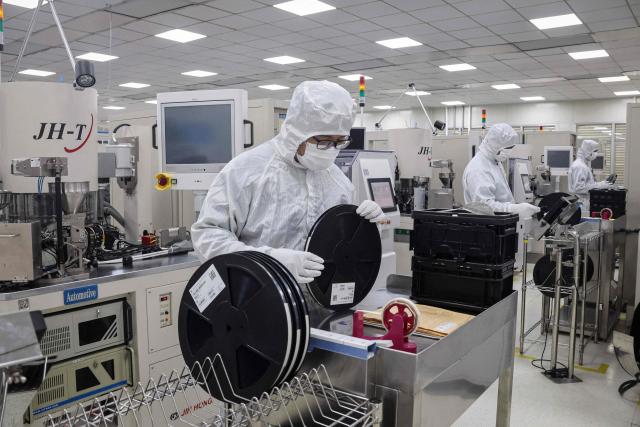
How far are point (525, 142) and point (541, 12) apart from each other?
251cm

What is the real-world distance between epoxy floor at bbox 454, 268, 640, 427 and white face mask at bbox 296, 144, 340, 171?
1.69 m

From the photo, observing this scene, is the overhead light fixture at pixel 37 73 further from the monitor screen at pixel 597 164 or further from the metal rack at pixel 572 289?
the monitor screen at pixel 597 164

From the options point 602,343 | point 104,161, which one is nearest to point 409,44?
point 602,343

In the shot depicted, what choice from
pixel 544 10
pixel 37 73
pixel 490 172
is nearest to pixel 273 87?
pixel 37 73

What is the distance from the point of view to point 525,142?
7.88m

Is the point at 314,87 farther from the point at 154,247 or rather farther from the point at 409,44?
the point at 409,44

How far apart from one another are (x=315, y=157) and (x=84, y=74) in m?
1.14

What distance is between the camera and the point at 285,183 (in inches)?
66.5

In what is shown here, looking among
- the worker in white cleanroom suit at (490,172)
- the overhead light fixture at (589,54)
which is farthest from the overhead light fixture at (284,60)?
the worker in white cleanroom suit at (490,172)

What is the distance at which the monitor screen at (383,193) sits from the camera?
2.99m

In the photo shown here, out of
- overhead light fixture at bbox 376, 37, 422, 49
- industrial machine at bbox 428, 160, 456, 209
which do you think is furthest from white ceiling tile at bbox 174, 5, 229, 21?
industrial machine at bbox 428, 160, 456, 209

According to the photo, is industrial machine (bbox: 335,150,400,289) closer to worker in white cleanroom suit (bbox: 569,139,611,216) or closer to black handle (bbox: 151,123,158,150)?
black handle (bbox: 151,123,158,150)

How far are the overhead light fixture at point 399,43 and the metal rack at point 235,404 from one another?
6.48 m

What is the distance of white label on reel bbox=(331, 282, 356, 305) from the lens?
4.78 ft
